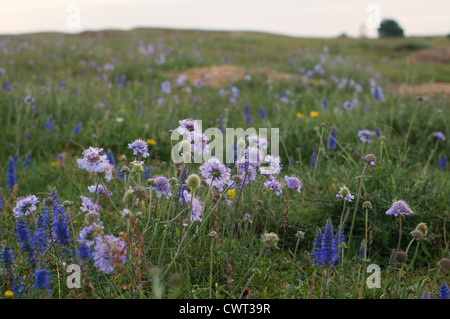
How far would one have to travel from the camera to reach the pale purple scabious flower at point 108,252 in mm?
1505

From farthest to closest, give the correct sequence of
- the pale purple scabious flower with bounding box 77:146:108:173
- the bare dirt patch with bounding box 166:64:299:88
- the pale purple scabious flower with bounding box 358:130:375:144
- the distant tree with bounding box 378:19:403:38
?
the distant tree with bounding box 378:19:403:38
the bare dirt patch with bounding box 166:64:299:88
the pale purple scabious flower with bounding box 358:130:375:144
the pale purple scabious flower with bounding box 77:146:108:173

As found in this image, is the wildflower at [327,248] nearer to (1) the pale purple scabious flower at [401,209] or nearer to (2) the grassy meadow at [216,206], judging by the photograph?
(2) the grassy meadow at [216,206]

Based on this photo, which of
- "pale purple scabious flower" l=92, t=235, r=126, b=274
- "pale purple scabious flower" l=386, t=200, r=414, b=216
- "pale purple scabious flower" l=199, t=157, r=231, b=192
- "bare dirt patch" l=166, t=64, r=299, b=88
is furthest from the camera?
"bare dirt patch" l=166, t=64, r=299, b=88

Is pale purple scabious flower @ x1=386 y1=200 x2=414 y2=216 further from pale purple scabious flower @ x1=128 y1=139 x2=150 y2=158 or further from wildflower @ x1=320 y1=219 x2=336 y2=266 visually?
pale purple scabious flower @ x1=128 y1=139 x2=150 y2=158

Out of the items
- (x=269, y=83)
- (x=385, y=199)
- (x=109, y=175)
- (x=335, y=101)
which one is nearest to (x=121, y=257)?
(x=109, y=175)

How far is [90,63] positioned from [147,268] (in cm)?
811

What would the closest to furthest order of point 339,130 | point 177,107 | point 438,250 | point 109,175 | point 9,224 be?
1. point 109,175
2. point 9,224
3. point 438,250
4. point 339,130
5. point 177,107

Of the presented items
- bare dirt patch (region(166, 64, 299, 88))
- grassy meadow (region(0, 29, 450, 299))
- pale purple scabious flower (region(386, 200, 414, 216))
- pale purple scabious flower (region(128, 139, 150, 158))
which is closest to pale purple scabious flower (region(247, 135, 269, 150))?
grassy meadow (region(0, 29, 450, 299))

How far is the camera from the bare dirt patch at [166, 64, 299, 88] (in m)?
7.93

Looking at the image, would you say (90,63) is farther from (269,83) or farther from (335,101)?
(335,101)

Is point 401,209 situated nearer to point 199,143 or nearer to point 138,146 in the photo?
point 199,143

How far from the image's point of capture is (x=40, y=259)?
1.64 meters

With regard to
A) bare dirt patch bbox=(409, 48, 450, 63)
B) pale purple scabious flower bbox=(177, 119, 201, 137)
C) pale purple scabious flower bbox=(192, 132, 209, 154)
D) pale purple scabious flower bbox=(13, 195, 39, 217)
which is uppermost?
bare dirt patch bbox=(409, 48, 450, 63)

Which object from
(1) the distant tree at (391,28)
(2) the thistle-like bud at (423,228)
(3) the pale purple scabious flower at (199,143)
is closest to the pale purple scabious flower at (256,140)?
(3) the pale purple scabious flower at (199,143)
